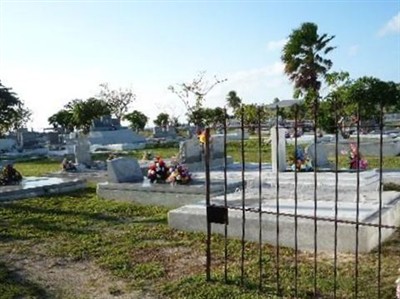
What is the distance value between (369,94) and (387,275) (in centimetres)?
3368

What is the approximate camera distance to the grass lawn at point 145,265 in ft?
18.3

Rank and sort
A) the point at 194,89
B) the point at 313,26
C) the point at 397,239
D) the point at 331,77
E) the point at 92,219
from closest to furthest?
the point at 397,239 → the point at 92,219 → the point at 331,77 → the point at 313,26 → the point at 194,89

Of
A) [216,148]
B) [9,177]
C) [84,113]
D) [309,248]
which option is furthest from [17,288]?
[84,113]

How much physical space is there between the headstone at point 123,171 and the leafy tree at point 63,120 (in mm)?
38401

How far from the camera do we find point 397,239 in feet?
24.1

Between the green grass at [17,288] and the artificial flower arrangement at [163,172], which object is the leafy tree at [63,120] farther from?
the green grass at [17,288]

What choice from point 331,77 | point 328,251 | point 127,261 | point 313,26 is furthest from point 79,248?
point 313,26

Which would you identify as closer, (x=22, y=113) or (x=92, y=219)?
(x=92, y=219)

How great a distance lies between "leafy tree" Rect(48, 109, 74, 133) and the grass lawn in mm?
42711

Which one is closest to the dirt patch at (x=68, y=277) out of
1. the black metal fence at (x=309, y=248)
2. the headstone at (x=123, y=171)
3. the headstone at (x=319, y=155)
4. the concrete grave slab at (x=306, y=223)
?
the black metal fence at (x=309, y=248)

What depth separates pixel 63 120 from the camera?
55281 mm

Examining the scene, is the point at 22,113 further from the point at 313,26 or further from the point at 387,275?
the point at 387,275

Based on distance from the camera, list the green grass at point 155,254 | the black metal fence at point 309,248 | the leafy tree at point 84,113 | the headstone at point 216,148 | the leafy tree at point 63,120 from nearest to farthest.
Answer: the black metal fence at point 309,248
the green grass at point 155,254
the headstone at point 216,148
the leafy tree at point 84,113
the leafy tree at point 63,120

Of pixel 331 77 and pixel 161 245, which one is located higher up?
pixel 331 77
